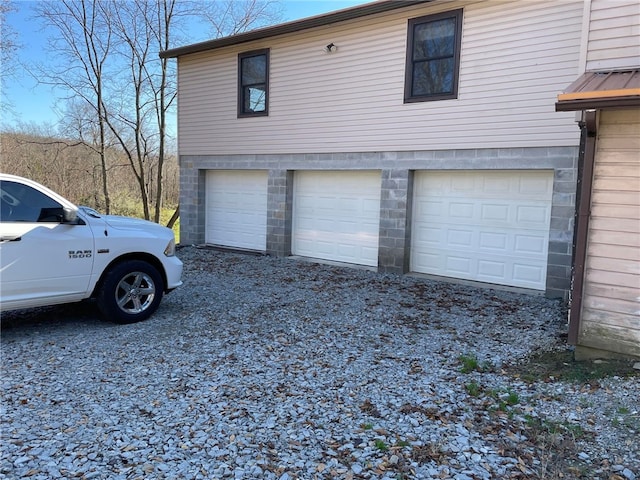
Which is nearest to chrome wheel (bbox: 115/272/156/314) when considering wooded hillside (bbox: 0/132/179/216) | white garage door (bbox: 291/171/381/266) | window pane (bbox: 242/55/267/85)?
white garage door (bbox: 291/171/381/266)

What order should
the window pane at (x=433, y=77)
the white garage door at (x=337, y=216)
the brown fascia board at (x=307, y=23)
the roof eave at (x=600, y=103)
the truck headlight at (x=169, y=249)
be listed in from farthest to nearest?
the white garage door at (x=337, y=216), the brown fascia board at (x=307, y=23), the window pane at (x=433, y=77), the truck headlight at (x=169, y=249), the roof eave at (x=600, y=103)

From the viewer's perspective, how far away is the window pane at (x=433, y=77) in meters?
8.62

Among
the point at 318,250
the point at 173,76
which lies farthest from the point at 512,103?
the point at 173,76

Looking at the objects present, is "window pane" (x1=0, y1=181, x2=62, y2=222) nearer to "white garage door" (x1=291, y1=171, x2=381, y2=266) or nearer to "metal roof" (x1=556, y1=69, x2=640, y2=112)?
"metal roof" (x1=556, y1=69, x2=640, y2=112)

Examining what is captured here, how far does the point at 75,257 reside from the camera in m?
5.22

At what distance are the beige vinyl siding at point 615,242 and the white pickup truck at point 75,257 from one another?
493 cm

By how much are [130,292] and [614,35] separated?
20.1 ft

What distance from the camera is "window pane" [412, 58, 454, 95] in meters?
8.62

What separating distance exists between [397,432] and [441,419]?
40 centimetres

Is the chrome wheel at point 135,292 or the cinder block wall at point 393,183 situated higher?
the cinder block wall at point 393,183

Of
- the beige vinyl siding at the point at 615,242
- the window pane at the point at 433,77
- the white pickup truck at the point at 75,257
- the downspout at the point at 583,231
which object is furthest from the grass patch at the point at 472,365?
the window pane at the point at 433,77

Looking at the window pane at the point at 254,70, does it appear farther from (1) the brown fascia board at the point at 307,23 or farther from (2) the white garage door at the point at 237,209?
(2) the white garage door at the point at 237,209

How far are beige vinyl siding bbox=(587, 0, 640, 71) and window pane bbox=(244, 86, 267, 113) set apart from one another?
7810mm

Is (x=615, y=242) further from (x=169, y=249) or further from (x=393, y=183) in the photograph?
(x=393, y=183)
